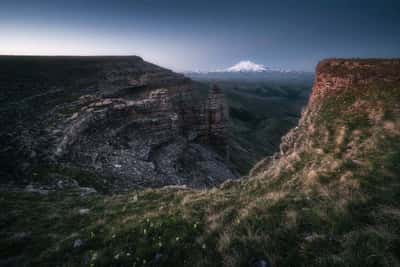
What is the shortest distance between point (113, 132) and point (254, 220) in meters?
21.3

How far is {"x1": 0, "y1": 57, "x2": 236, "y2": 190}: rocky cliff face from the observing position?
59.6 ft

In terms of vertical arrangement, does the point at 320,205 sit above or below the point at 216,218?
above

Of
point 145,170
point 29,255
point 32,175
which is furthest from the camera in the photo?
point 145,170

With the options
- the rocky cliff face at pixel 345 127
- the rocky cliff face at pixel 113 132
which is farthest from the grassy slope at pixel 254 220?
the rocky cliff face at pixel 113 132

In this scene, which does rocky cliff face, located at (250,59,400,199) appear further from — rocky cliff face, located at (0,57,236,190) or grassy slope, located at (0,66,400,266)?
rocky cliff face, located at (0,57,236,190)

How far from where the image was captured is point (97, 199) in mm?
12164

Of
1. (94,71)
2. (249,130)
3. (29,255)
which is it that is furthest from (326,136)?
(249,130)

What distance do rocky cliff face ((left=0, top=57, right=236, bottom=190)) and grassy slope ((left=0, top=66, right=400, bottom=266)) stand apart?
6070 mm

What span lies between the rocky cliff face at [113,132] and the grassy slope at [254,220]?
6070 mm

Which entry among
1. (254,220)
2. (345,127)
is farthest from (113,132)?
(345,127)

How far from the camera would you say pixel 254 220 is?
7031 millimetres

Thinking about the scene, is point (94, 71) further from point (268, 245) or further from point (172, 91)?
point (268, 245)

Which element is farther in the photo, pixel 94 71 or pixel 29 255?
pixel 94 71

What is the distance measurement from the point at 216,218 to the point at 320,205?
344 cm
